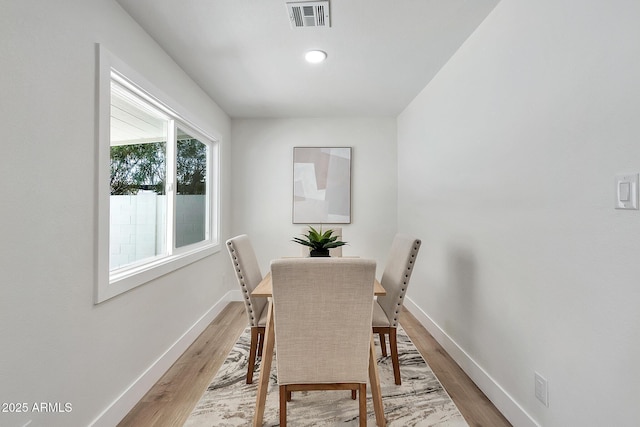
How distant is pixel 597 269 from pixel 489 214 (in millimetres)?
800

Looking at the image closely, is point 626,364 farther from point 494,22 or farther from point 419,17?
point 419,17

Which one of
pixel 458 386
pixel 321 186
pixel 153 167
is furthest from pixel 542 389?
pixel 321 186

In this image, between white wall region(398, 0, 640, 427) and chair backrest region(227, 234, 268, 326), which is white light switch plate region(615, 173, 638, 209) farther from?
chair backrest region(227, 234, 268, 326)

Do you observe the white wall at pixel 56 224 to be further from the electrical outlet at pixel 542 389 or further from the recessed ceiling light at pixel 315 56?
the electrical outlet at pixel 542 389

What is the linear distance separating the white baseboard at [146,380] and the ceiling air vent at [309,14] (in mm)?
2454

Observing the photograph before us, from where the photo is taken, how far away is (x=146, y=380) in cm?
211

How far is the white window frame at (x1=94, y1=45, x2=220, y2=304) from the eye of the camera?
1675 mm

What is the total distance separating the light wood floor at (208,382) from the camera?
1.83m

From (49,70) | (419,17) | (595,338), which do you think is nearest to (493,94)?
(419,17)

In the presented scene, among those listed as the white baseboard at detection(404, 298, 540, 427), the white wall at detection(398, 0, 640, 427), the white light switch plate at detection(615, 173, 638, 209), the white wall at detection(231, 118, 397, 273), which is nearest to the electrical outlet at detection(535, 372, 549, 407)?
the white wall at detection(398, 0, 640, 427)

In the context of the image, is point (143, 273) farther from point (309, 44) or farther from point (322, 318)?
point (309, 44)

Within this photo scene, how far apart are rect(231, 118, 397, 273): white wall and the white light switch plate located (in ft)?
10.1

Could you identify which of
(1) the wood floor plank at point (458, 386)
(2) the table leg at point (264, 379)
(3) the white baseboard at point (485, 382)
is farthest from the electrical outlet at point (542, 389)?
(2) the table leg at point (264, 379)

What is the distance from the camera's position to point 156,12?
1972 mm
